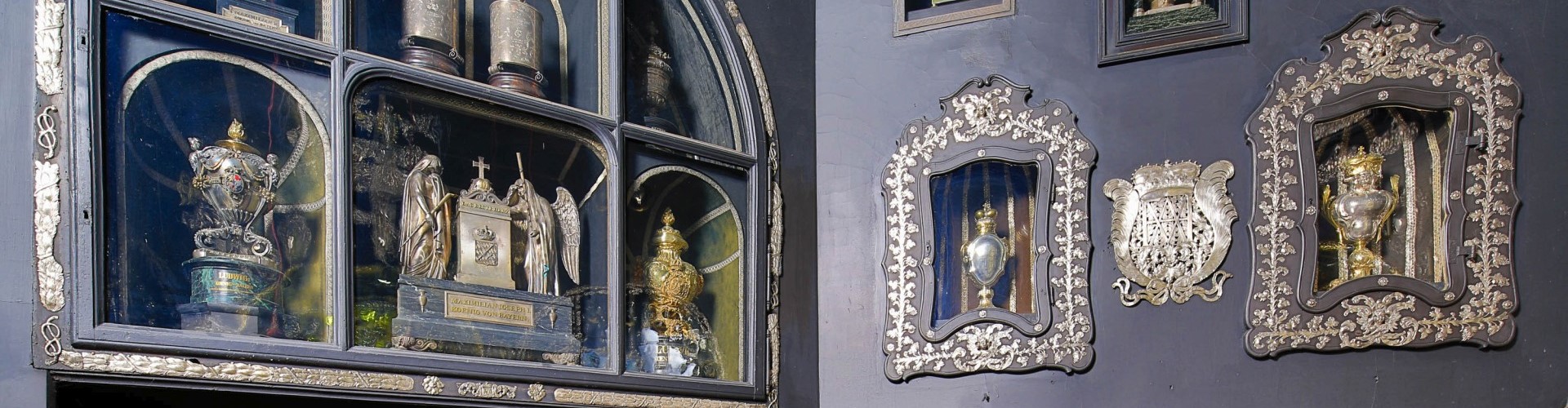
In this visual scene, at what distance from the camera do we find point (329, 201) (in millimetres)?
3965

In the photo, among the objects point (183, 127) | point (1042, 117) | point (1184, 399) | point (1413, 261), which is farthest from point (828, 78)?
point (183, 127)

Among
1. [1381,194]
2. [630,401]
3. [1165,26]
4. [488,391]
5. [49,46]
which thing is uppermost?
[1165,26]

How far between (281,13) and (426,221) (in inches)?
30.0

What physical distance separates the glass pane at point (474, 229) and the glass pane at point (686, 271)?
0.24 meters

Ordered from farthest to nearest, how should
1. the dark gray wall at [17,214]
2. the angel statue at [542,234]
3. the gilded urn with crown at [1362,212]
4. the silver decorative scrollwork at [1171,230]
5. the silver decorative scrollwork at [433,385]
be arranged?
the silver decorative scrollwork at [1171,230] → the gilded urn with crown at [1362,212] → the angel statue at [542,234] → the silver decorative scrollwork at [433,385] → the dark gray wall at [17,214]

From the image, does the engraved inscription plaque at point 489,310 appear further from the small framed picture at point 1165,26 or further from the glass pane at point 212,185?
the small framed picture at point 1165,26

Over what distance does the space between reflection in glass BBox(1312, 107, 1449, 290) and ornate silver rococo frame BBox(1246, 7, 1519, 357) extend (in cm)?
7

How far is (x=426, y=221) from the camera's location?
14.0 feet

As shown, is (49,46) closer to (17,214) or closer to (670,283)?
(17,214)

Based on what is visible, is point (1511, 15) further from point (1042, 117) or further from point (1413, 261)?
point (1042, 117)

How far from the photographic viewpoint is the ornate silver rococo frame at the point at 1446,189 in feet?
14.6

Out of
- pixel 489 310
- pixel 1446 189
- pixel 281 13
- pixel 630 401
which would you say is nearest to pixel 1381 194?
pixel 1446 189

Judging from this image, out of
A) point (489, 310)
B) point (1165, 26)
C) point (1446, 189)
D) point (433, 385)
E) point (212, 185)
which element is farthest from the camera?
point (1165, 26)

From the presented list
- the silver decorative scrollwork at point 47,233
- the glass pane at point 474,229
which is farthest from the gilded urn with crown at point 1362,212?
the silver decorative scrollwork at point 47,233
